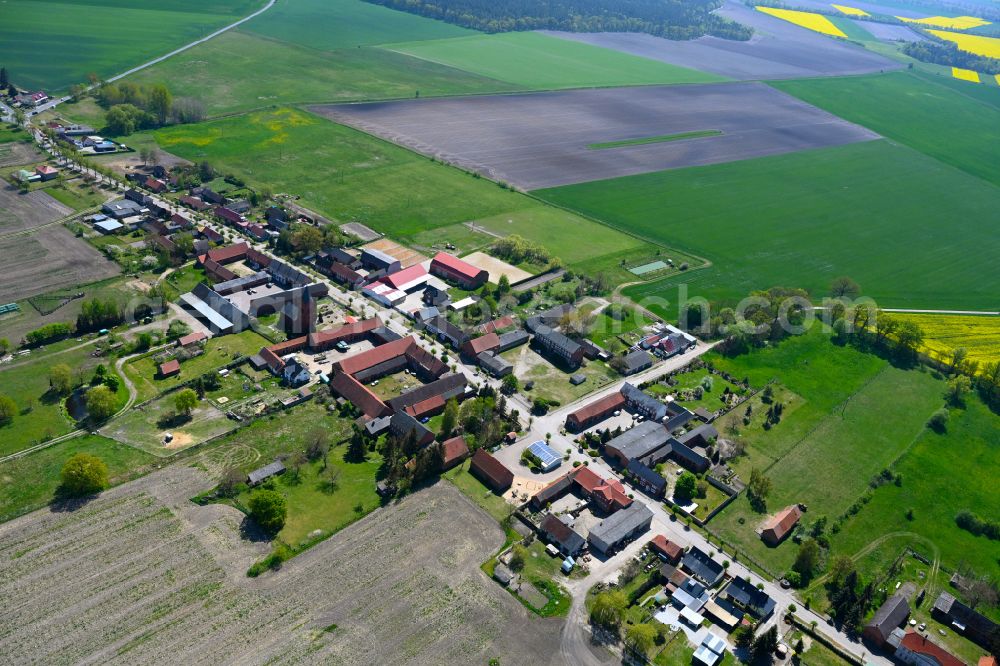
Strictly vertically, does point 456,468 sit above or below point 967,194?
below

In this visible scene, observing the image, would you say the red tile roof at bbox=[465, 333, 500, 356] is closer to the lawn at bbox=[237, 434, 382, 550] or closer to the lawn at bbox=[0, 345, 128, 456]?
the lawn at bbox=[237, 434, 382, 550]

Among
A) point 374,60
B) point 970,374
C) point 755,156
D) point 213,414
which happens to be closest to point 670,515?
point 213,414

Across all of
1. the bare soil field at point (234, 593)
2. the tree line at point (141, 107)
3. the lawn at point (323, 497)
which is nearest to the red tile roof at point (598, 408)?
the bare soil field at point (234, 593)

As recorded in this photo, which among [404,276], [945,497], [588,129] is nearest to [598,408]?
[945,497]

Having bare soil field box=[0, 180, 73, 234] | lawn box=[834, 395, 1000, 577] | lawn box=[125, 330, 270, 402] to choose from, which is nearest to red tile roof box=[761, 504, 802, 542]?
lawn box=[834, 395, 1000, 577]

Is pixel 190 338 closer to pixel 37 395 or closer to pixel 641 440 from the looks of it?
pixel 37 395

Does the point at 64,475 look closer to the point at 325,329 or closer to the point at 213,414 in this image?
the point at 213,414

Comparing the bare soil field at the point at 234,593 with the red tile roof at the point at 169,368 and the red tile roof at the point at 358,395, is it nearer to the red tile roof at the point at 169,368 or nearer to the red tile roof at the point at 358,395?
the red tile roof at the point at 358,395
